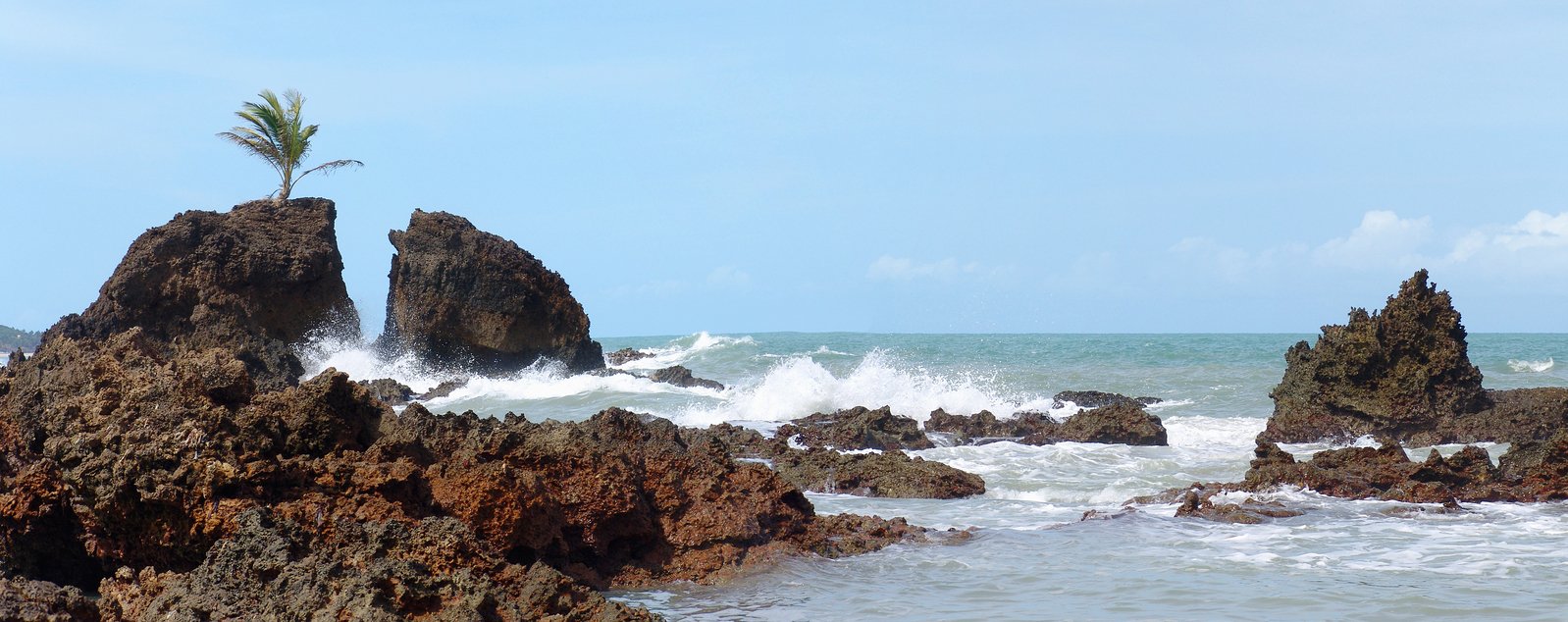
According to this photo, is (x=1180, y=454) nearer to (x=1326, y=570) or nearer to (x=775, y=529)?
(x=1326, y=570)

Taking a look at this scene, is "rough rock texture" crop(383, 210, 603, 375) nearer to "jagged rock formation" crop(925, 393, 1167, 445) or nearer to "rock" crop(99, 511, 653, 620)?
"jagged rock formation" crop(925, 393, 1167, 445)

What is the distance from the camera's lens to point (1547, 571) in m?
6.34

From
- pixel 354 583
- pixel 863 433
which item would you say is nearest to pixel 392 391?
pixel 863 433

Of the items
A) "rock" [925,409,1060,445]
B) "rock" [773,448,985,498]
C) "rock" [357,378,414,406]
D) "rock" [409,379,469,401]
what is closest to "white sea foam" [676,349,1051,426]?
"rock" [925,409,1060,445]

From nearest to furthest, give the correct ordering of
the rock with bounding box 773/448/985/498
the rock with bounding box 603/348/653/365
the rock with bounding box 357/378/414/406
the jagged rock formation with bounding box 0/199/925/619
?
the jagged rock formation with bounding box 0/199/925/619 < the rock with bounding box 773/448/985/498 < the rock with bounding box 357/378/414/406 < the rock with bounding box 603/348/653/365

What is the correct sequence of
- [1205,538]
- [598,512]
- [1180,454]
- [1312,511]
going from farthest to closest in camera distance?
[1180,454] < [1312,511] < [1205,538] < [598,512]

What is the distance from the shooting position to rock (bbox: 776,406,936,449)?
13.8 m

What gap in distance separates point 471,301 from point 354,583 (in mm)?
21105

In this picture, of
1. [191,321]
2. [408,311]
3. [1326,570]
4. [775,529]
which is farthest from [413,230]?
[1326,570]

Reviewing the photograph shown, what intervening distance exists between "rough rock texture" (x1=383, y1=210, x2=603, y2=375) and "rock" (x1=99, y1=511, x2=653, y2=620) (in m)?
20.3

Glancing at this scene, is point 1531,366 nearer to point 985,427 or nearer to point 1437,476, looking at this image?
point 985,427

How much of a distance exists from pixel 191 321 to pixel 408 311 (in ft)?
16.5

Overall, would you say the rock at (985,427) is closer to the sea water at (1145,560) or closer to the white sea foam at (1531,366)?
the sea water at (1145,560)

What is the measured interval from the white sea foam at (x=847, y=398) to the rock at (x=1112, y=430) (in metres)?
4.55
